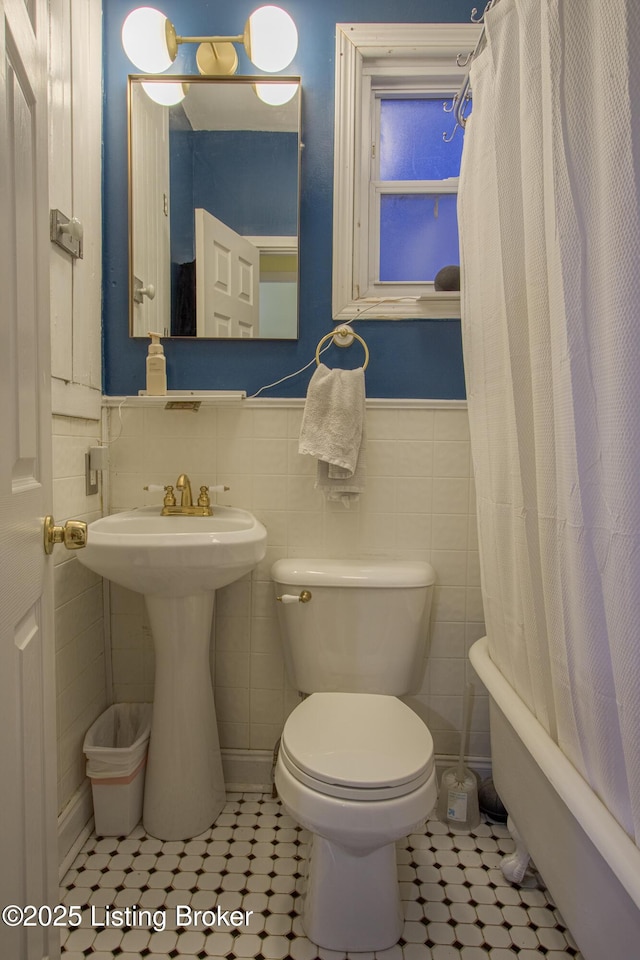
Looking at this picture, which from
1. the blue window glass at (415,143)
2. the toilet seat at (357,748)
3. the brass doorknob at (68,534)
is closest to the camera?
the brass doorknob at (68,534)

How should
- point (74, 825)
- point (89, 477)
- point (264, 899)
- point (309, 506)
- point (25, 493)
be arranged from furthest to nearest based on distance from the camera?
point (309, 506)
point (89, 477)
point (74, 825)
point (264, 899)
point (25, 493)

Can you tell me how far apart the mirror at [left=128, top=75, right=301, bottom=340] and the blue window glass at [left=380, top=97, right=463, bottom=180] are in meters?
0.29

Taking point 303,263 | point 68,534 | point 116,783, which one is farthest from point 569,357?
point 116,783

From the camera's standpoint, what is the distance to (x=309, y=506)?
62.4 inches

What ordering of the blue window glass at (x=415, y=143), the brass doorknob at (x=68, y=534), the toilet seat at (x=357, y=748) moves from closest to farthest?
1. the brass doorknob at (x=68, y=534)
2. the toilet seat at (x=357, y=748)
3. the blue window glass at (x=415, y=143)

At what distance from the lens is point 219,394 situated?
1.50m

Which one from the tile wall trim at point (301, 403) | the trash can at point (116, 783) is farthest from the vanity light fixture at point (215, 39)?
the trash can at point (116, 783)

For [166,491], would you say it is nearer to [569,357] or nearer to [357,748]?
[357,748]

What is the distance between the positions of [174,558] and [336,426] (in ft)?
1.92

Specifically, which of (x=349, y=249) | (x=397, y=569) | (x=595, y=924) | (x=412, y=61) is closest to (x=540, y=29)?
(x=349, y=249)

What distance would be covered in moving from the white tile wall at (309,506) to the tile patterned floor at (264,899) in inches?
12.7

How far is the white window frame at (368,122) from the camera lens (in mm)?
1511

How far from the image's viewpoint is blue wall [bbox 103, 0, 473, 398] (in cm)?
151

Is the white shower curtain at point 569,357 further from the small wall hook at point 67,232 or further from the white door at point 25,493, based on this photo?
the small wall hook at point 67,232
